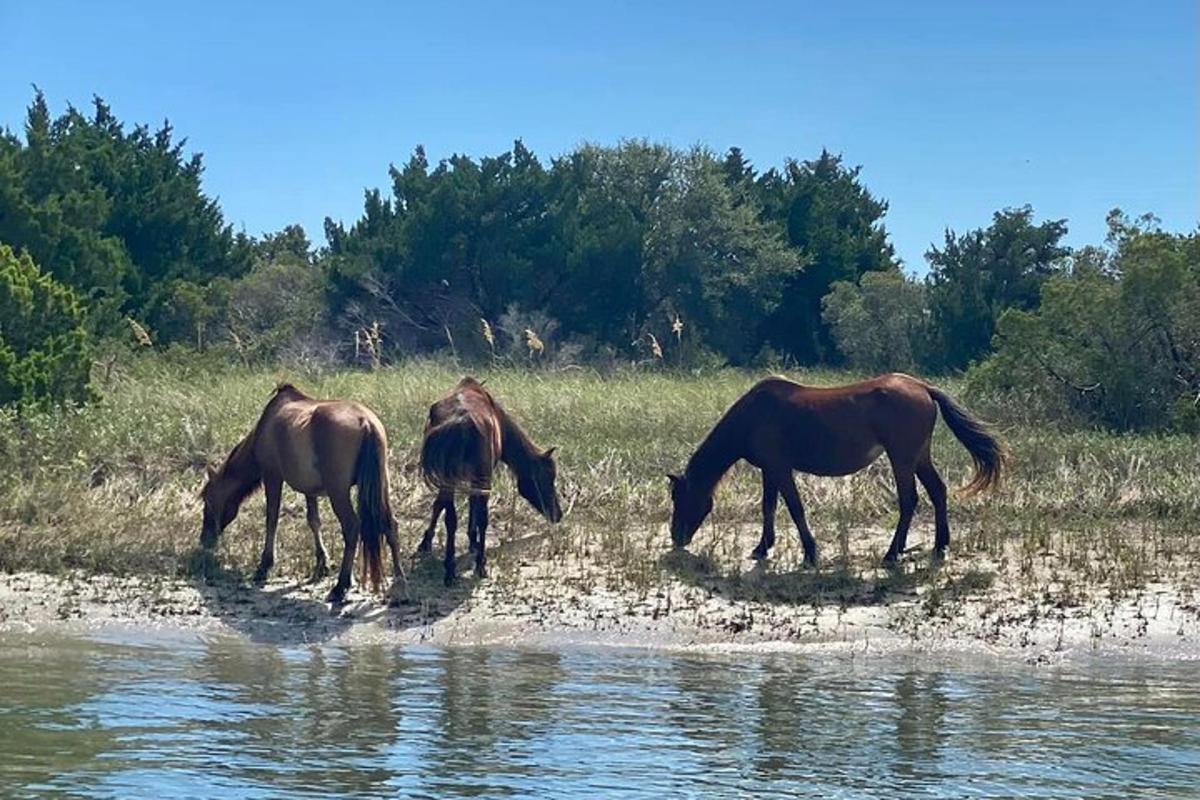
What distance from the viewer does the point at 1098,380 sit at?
732 inches

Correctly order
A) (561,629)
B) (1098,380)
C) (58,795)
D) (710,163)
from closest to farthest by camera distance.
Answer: (58,795) < (561,629) < (1098,380) < (710,163)

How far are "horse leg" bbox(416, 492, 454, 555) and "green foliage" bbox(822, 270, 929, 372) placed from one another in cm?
1840

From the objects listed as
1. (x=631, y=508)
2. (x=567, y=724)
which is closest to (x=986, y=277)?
(x=631, y=508)

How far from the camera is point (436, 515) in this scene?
12.3 meters

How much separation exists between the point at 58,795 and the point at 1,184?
2045cm

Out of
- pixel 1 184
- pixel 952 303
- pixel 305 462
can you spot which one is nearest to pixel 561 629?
pixel 305 462

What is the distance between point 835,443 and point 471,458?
285cm

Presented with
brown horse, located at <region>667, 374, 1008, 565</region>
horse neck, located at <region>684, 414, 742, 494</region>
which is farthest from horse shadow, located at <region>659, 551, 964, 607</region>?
horse neck, located at <region>684, 414, 742, 494</region>

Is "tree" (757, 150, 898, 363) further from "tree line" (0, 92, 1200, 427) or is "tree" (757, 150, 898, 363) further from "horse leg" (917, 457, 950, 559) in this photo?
"horse leg" (917, 457, 950, 559)

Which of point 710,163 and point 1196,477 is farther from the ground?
point 710,163

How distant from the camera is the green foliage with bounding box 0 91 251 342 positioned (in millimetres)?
26062

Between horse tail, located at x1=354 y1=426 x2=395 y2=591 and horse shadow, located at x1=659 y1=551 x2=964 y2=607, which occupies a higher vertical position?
horse tail, located at x1=354 y1=426 x2=395 y2=591

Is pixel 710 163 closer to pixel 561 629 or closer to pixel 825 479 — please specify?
pixel 825 479

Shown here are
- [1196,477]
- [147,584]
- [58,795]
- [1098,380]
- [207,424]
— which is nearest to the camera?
[58,795]
